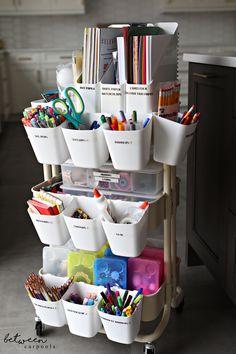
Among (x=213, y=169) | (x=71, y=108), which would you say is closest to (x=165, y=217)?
(x=213, y=169)

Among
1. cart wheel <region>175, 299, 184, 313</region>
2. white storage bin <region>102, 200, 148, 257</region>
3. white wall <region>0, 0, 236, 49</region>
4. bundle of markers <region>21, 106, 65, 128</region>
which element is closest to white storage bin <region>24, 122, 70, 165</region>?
bundle of markers <region>21, 106, 65, 128</region>

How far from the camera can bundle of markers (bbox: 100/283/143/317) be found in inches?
50.6

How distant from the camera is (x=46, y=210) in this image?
4.47ft

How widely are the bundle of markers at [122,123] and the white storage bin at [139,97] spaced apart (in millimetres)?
45

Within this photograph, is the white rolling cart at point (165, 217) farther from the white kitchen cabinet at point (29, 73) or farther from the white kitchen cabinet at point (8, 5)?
the white kitchen cabinet at point (8, 5)

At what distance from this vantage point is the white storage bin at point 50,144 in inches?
51.3

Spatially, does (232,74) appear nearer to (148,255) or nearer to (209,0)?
(148,255)

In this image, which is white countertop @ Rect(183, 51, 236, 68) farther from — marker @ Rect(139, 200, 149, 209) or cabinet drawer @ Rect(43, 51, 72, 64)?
cabinet drawer @ Rect(43, 51, 72, 64)

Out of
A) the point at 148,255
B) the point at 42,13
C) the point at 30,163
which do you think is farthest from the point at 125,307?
the point at 42,13

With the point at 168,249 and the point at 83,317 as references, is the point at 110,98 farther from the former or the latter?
the point at 83,317

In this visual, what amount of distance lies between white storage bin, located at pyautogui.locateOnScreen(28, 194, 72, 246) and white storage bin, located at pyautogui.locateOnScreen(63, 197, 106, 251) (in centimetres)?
3

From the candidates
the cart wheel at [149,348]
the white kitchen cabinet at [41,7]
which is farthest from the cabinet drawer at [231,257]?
the white kitchen cabinet at [41,7]

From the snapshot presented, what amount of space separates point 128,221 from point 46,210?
259 millimetres

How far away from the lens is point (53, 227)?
1.36m
